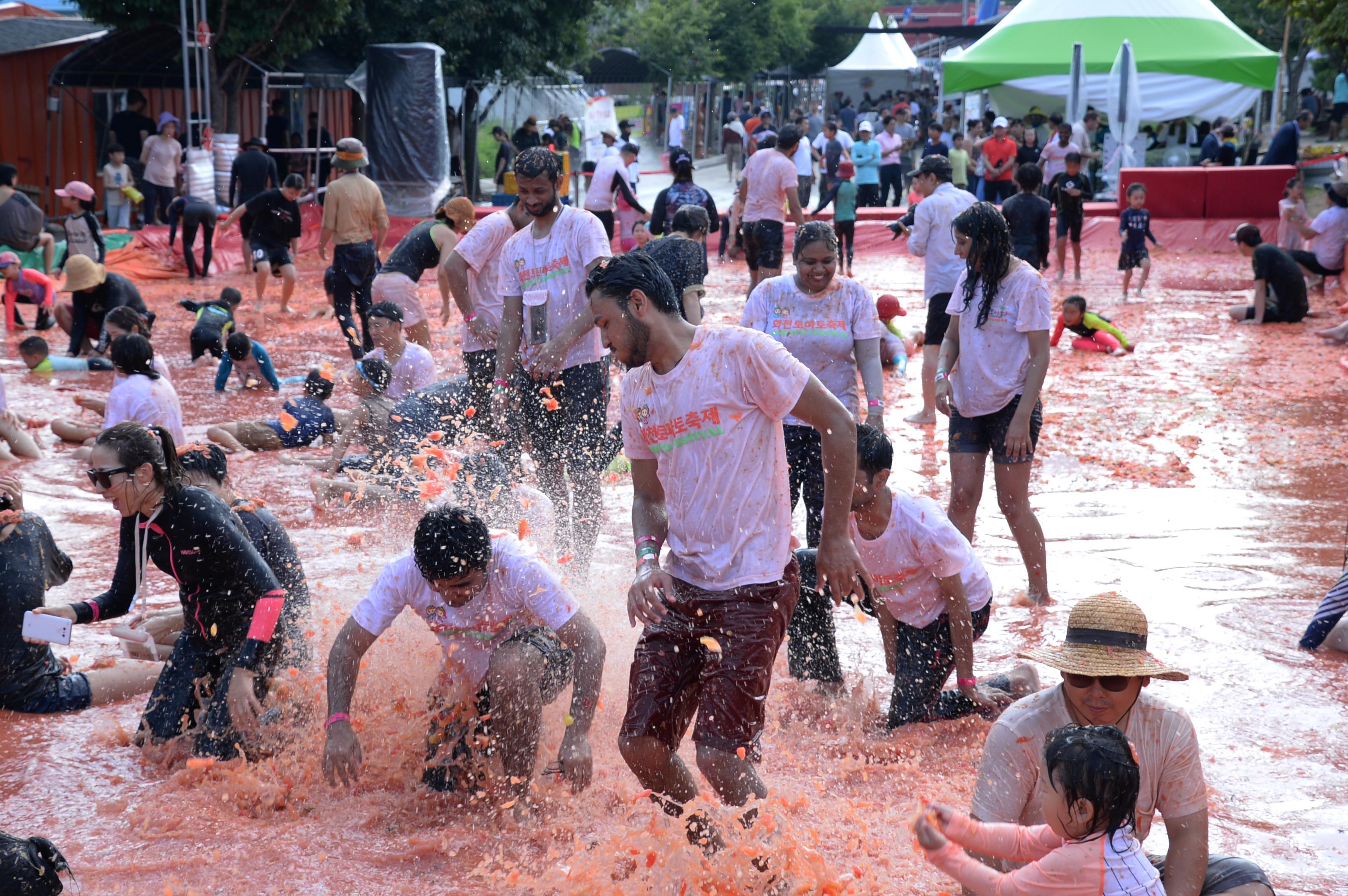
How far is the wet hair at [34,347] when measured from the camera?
12.3 m

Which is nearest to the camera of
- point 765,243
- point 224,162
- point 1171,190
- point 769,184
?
point 769,184

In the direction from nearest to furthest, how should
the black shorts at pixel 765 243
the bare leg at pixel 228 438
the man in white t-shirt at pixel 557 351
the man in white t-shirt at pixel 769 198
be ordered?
the man in white t-shirt at pixel 557 351
the bare leg at pixel 228 438
the man in white t-shirt at pixel 769 198
the black shorts at pixel 765 243

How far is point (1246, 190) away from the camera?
2195cm

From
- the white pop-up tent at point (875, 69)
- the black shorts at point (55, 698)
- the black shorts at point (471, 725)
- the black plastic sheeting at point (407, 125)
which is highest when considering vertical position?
the white pop-up tent at point (875, 69)

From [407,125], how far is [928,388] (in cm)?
1579

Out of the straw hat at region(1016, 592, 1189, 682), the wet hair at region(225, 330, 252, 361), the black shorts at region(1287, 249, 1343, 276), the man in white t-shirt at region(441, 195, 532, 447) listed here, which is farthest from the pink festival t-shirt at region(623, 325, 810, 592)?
the black shorts at region(1287, 249, 1343, 276)

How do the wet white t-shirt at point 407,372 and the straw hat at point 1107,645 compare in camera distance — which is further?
the wet white t-shirt at point 407,372

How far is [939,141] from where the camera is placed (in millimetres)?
26609

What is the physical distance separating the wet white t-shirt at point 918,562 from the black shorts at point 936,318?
5.11 m

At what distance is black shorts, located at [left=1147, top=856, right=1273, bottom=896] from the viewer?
3.45m

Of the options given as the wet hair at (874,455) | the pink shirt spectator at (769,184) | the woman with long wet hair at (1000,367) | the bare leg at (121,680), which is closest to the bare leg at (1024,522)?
the woman with long wet hair at (1000,367)

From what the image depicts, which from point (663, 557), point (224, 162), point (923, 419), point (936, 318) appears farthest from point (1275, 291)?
point (224, 162)

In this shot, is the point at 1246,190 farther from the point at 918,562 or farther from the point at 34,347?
the point at 918,562

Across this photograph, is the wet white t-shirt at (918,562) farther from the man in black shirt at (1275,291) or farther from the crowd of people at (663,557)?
the man in black shirt at (1275,291)
